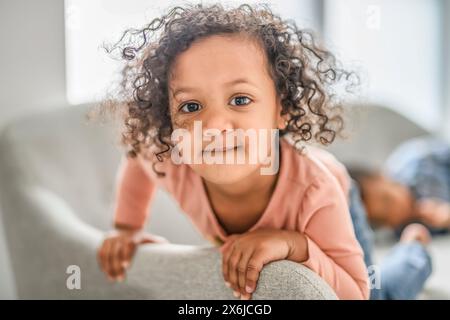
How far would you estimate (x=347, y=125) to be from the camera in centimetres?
70

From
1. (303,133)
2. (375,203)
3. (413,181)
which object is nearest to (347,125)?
(303,133)

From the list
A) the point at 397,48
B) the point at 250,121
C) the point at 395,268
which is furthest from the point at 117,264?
the point at 397,48

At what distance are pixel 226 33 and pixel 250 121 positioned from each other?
10 centimetres

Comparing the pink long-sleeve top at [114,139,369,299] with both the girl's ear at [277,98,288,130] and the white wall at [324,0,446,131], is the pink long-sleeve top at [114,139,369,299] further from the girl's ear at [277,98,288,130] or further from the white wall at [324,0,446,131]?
the white wall at [324,0,446,131]

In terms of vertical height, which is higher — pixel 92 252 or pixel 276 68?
pixel 276 68

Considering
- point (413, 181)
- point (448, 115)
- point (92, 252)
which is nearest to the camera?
point (92, 252)

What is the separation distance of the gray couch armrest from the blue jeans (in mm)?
103

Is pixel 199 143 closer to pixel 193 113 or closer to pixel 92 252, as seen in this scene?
pixel 193 113

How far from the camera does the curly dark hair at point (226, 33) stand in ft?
2.00

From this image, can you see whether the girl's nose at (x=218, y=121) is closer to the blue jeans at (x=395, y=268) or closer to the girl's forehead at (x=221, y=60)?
the girl's forehead at (x=221, y=60)

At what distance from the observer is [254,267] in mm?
621

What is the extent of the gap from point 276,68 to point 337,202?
0.17 metres

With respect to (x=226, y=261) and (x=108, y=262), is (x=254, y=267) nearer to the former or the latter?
(x=226, y=261)

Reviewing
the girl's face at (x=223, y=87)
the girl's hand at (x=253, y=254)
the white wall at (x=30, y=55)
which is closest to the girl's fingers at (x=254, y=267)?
the girl's hand at (x=253, y=254)
